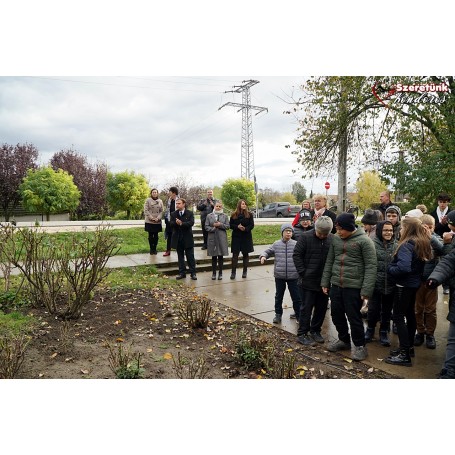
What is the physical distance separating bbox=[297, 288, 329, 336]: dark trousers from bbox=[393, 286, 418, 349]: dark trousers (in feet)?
2.58

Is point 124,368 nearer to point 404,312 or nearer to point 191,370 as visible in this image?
point 191,370

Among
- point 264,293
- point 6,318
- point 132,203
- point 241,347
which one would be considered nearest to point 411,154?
point 264,293

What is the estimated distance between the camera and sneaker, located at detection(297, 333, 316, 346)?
4398 mm

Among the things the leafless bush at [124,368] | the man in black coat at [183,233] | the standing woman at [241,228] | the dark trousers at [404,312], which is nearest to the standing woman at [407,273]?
the dark trousers at [404,312]

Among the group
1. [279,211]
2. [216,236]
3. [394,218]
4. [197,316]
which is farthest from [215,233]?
[279,211]

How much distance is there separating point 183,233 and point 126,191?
14.0 metres

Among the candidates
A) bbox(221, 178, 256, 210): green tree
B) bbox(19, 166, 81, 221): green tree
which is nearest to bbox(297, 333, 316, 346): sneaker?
bbox(19, 166, 81, 221): green tree

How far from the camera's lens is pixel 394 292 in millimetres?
4008

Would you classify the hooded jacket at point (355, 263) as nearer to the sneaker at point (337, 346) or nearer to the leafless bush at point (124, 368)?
the sneaker at point (337, 346)

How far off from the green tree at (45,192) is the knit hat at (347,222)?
17.6m

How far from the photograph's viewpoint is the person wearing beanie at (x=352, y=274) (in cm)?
390

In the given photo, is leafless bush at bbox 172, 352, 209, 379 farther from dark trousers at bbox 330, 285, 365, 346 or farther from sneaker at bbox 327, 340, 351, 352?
dark trousers at bbox 330, 285, 365, 346

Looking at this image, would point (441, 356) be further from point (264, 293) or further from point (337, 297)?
point (264, 293)

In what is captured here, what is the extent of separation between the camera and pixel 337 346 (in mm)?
4207
